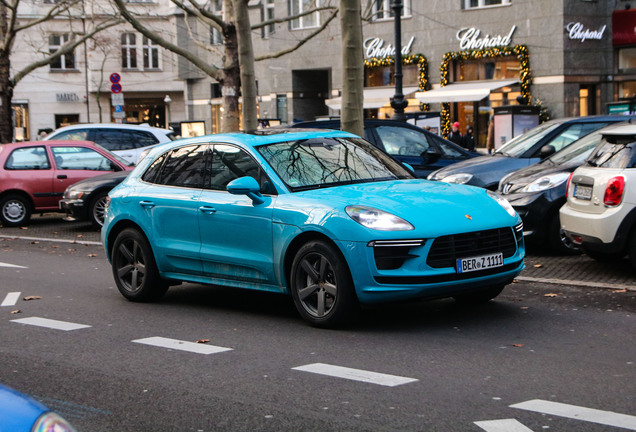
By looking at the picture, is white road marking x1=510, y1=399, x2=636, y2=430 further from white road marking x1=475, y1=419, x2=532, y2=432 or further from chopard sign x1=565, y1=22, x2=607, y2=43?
chopard sign x1=565, y1=22, x2=607, y2=43

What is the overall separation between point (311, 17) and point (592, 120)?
1359 inches

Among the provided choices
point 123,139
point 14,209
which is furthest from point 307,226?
point 123,139

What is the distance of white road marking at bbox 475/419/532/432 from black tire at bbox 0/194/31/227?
602 inches

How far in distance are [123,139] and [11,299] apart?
1305 centimetres

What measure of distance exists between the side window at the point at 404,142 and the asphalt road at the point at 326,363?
6246 millimetres

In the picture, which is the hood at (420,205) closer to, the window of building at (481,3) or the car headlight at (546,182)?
the car headlight at (546,182)

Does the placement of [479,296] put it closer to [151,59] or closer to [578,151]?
[578,151]

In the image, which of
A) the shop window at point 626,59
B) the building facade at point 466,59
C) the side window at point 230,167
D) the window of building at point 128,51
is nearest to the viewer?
the side window at point 230,167

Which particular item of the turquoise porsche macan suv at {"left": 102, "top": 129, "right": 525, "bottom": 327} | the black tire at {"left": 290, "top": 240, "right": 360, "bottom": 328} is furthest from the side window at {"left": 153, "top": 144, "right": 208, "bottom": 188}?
the black tire at {"left": 290, "top": 240, "right": 360, "bottom": 328}

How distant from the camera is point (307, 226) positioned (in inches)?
302

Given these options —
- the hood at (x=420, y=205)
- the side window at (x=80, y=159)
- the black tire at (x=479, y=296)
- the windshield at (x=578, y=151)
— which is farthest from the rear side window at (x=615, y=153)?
the side window at (x=80, y=159)

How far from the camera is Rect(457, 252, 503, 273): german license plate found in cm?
748

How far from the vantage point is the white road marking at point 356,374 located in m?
5.99

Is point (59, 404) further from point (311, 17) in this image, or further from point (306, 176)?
point (311, 17)
